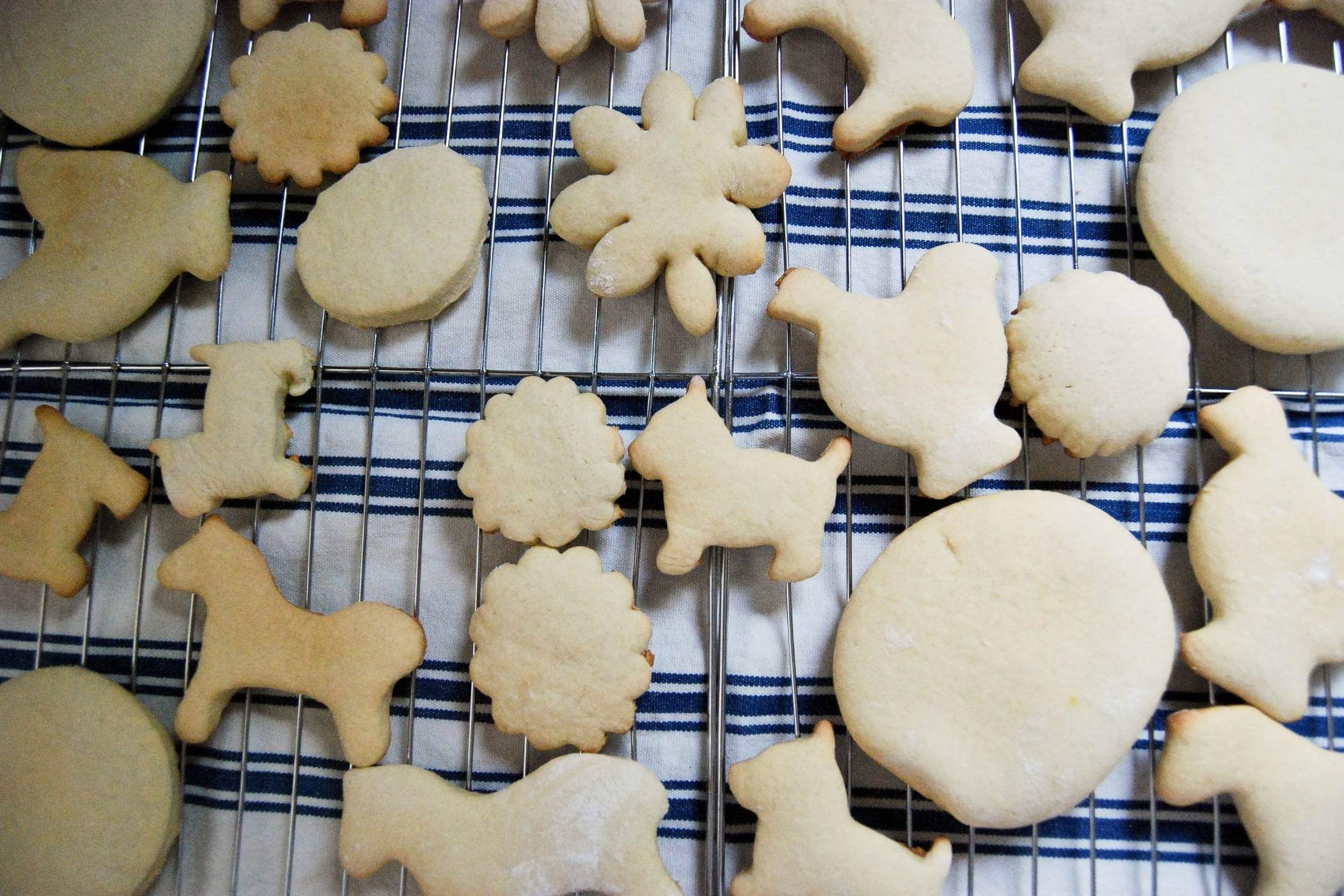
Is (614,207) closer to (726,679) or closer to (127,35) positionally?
(726,679)

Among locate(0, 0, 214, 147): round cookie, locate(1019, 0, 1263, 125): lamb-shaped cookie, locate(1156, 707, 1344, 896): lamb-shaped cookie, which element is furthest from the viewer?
locate(0, 0, 214, 147): round cookie

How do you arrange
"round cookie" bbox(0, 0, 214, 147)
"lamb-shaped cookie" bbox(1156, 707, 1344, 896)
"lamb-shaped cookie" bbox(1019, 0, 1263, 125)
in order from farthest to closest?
1. "round cookie" bbox(0, 0, 214, 147)
2. "lamb-shaped cookie" bbox(1019, 0, 1263, 125)
3. "lamb-shaped cookie" bbox(1156, 707, 1344, 896)

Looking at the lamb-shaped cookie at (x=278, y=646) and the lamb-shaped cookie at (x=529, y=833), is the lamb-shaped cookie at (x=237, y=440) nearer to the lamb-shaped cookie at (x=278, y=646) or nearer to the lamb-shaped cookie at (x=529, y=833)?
the lamb-shaped cookie at (x=278, y=646)

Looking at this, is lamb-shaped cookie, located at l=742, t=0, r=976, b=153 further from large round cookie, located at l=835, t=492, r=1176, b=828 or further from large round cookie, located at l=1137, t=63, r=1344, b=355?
large round cookie, located at l=835, t=492, r=1176, b=828

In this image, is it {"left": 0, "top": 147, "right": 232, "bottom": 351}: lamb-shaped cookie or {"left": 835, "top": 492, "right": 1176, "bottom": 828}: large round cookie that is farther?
{"left": 0, "top": 147, "right": 232, "bottom": 351}: lamb-shaped cookie

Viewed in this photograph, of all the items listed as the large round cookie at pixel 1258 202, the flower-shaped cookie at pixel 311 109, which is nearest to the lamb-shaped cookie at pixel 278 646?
the flower-shaped cookie at pixel 311 109

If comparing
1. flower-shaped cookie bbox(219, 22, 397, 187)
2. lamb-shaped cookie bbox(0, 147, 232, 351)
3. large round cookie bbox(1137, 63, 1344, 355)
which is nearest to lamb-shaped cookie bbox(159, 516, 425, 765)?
lamb-shaped cookie bbox(0, 147, 232, 351)
